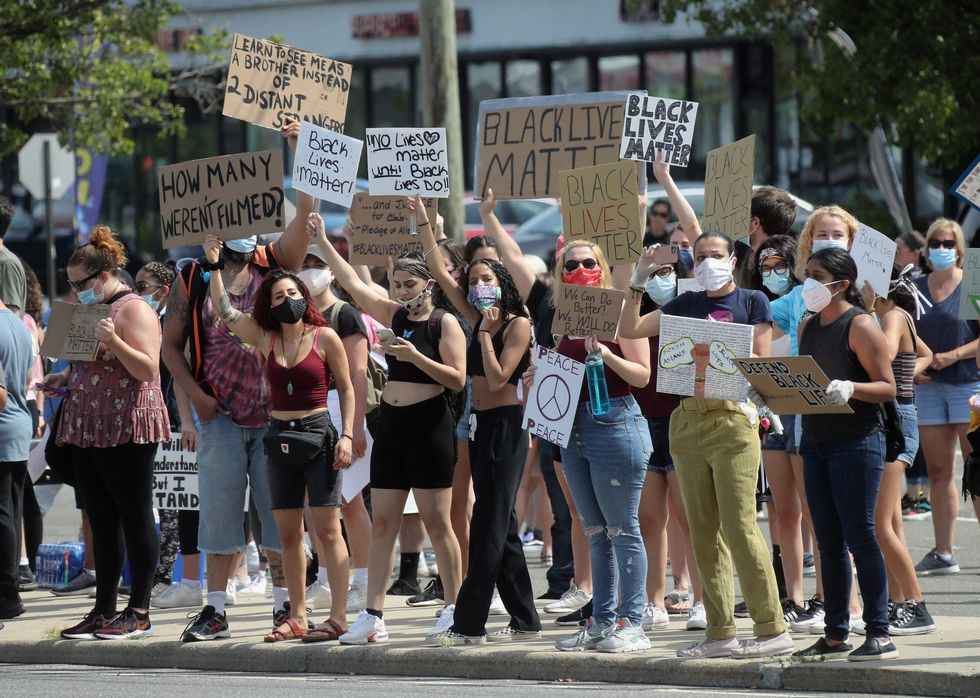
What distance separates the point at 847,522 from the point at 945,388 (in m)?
3.58

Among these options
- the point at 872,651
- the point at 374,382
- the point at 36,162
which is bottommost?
the point at 872,651

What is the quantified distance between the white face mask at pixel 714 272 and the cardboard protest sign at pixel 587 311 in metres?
0.38

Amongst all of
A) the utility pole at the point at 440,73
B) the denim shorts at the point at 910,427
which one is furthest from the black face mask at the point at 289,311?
the utility pole at the point at 440,73

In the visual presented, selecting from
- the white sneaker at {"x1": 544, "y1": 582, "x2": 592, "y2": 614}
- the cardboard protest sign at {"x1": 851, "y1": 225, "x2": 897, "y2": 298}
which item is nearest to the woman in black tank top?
the cardboard protest sign at {"x1": 851, "y1": 225, "x2": 897, "y2": 298}

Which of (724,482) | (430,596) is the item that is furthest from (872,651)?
(430,596)

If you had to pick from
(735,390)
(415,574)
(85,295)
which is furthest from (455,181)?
(735,390)

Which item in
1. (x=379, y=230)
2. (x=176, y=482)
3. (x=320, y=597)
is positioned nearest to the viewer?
(x=320, y=597)

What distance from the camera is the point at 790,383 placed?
23.9 feet

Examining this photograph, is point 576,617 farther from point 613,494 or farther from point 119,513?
point 119,513

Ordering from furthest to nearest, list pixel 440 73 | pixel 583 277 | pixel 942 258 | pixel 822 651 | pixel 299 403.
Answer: pixel 440 73 → pixel 942 258 → pixel 299 403 → pixel 583 277 → pixel 822 651

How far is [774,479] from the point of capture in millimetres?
8711

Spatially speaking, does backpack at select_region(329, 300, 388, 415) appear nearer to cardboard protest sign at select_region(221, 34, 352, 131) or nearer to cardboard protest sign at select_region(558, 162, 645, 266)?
cardboard protest sign at select_region(221, 34, 352, 131)

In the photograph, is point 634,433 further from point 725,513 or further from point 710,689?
point 710,689

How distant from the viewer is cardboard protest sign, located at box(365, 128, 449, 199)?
937 centimetres
